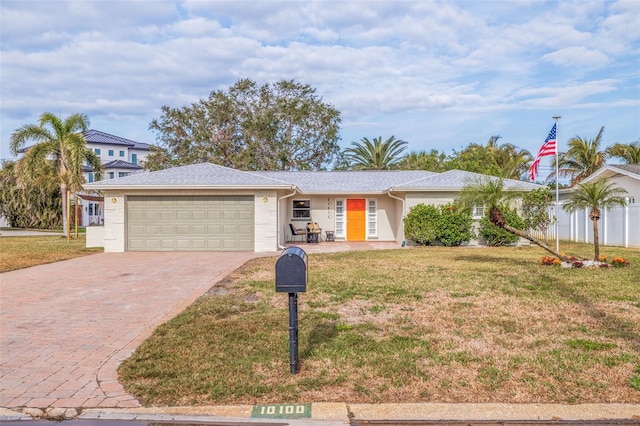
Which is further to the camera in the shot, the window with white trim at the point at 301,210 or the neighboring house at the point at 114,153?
the neighboring house at the point at 114,153

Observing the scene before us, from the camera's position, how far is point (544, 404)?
4020 mm

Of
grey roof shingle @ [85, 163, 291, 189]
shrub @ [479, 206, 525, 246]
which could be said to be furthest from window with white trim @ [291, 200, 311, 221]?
shrub @ [479, 206, 525, 246]

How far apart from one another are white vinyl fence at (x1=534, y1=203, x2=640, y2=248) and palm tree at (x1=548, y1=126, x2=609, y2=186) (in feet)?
38.1

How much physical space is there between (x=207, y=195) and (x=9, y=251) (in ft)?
24.8

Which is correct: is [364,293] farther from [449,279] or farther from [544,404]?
[544,404]

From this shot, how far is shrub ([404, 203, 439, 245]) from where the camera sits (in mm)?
19359

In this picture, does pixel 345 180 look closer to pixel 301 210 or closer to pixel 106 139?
pixel 301 210

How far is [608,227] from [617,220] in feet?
2.45

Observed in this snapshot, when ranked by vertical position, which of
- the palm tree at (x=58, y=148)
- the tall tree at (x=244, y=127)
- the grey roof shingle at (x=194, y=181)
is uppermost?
the tall tree at (x=244, y=127)

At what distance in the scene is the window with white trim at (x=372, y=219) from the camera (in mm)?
22938

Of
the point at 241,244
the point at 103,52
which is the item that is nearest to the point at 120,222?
the point at 241,244

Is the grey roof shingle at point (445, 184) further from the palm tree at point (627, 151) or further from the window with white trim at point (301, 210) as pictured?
the palm tree at point (627, 151)

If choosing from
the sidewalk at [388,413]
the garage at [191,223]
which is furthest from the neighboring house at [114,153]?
the sidewalk at [388,413]

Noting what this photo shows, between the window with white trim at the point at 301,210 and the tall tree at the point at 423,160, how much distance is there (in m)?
18.1
